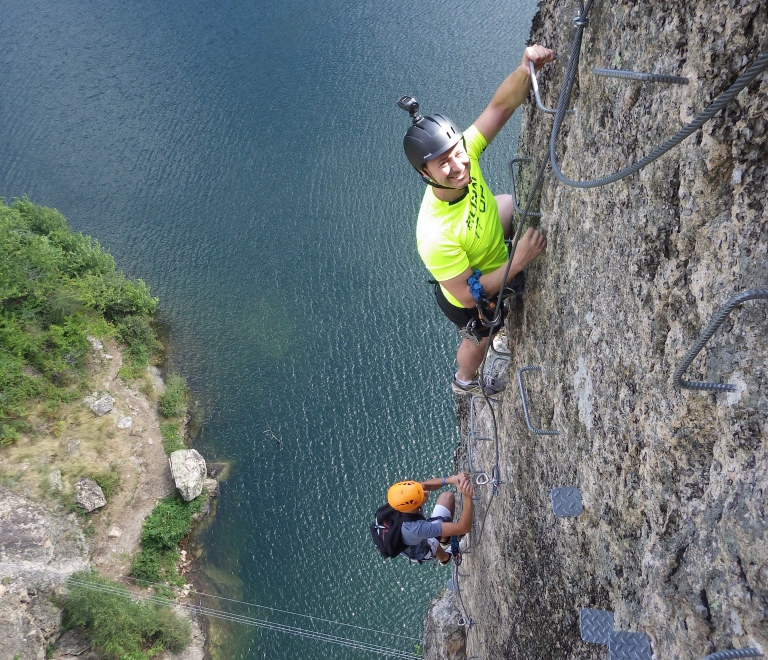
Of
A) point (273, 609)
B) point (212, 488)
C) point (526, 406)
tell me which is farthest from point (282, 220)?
point (526, 406)

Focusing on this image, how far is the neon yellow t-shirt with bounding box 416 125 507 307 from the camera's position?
3.01 metres

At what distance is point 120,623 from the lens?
30.7 ft

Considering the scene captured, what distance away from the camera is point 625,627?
2.40m

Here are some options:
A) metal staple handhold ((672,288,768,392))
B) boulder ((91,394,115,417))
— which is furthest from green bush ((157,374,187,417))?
metal staple handhold ((672,288,768,392))

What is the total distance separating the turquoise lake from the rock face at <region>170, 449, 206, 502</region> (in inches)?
17.6

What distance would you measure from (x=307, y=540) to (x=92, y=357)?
5.55 metres

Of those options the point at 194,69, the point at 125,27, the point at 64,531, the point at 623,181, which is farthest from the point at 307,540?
the point at 125,27

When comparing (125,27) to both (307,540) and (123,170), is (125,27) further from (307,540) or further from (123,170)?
(307,540)

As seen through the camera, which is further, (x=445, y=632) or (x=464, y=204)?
(x=445, y=632)

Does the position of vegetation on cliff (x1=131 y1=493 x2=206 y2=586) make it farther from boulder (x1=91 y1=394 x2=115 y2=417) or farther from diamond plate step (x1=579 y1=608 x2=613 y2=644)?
diamond plate step (x1=579 y1=608 x2=613 y2=644)

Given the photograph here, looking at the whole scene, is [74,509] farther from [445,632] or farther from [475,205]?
[475,205]

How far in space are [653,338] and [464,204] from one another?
4.22 ft

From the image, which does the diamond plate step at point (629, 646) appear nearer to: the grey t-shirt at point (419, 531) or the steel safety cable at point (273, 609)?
the grey t-shirt at point (419, 531)

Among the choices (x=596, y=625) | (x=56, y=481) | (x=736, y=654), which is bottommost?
(x=56, y=481)
